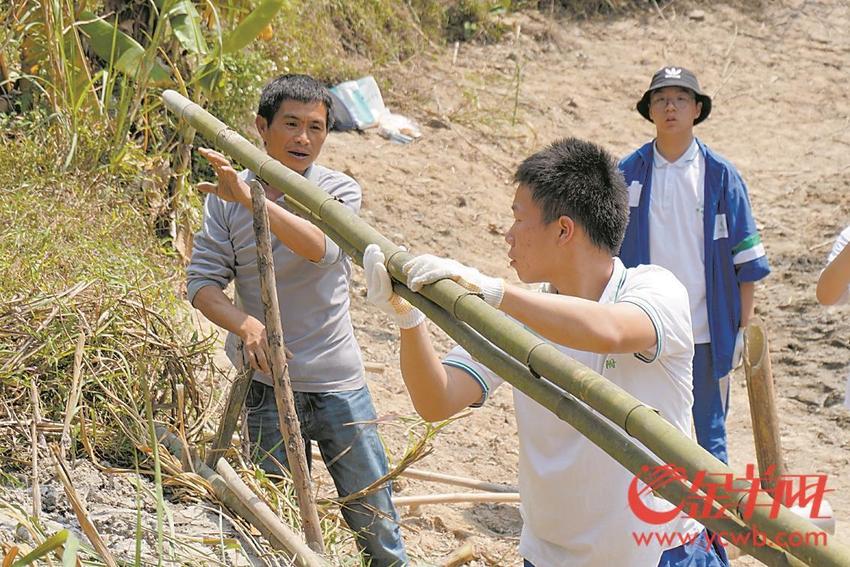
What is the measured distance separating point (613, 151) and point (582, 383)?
24.7 ft

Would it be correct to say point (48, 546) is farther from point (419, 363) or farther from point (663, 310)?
point (663, 310)

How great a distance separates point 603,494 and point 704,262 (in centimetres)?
219

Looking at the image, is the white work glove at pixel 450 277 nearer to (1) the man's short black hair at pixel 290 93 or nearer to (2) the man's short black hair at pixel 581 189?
(2) the man's short black hair at pixel 581 189

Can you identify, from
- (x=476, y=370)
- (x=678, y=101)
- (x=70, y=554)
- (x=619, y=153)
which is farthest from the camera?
(x=619, y=153)

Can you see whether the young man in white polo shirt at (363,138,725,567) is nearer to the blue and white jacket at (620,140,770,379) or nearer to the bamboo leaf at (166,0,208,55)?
the blue and white jacket at (620,140,770,379)

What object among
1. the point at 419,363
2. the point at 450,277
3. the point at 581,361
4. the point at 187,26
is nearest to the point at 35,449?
the point at 419,363

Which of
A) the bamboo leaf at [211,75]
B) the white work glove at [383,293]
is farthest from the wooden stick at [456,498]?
the bamboo leaf at [211,75]

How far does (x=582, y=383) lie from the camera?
73.4 inches

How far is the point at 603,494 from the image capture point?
7.61 feet

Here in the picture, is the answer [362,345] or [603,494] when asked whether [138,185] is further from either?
[603,494]

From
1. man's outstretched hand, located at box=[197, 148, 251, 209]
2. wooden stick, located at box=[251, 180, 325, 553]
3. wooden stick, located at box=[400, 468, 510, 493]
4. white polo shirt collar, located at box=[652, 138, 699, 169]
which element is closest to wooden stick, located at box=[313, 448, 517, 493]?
wooden stick, located at box=[400, 468, 510, 493]

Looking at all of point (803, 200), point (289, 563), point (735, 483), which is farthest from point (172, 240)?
point (803, 200)

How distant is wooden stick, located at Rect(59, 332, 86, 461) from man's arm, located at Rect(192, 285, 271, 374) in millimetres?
414

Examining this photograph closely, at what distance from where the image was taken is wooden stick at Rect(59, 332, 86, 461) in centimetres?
257
